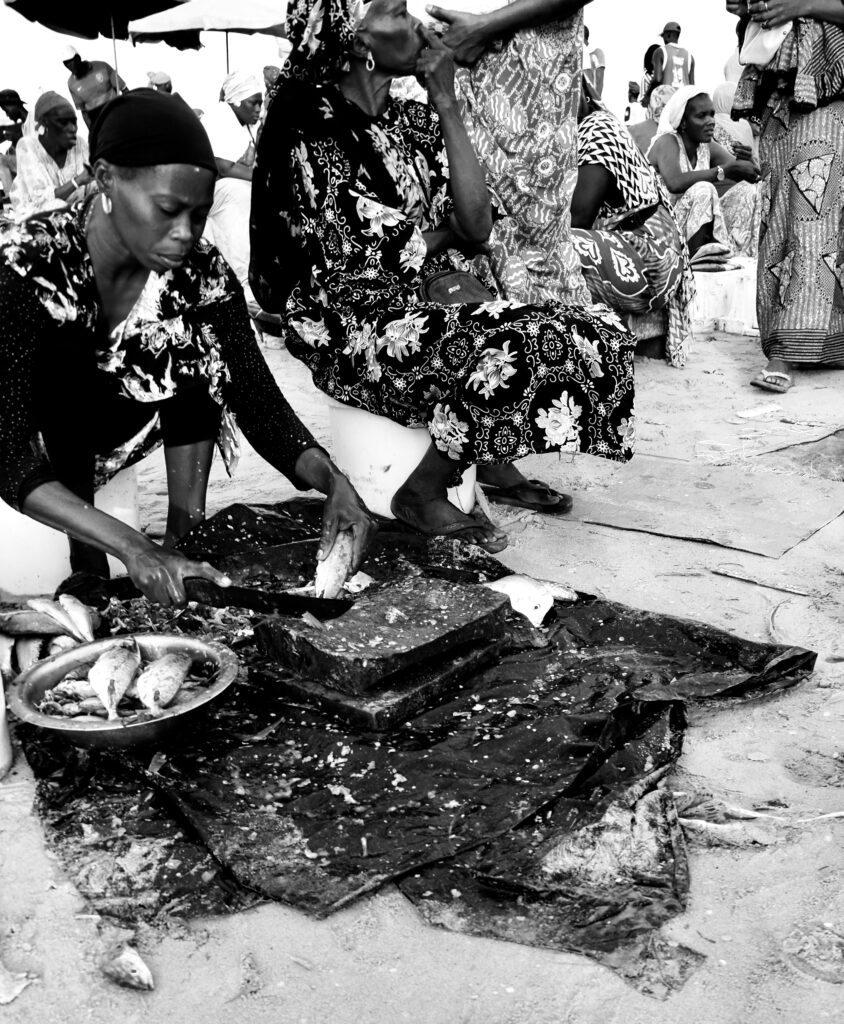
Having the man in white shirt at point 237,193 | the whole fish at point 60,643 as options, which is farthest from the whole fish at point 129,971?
the man in white shirt at point 237,193

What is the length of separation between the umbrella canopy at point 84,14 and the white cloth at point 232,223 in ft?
9.39

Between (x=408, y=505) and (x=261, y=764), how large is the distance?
1.38 metres

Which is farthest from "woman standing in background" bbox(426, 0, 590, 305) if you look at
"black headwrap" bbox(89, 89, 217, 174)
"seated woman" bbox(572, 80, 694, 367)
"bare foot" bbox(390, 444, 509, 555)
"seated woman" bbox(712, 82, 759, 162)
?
"seated woman" bbox(712, 82, 759, 162)

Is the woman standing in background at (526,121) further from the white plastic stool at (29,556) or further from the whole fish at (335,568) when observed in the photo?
the white plastic stool at (29,556)

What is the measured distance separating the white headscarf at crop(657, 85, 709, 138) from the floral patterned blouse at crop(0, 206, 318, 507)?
576 centimetres

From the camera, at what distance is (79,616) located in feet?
8.07

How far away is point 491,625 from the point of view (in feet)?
8.36

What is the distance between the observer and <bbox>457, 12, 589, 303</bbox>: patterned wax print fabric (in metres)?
3.95

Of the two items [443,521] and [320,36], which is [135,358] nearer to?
[443,521]

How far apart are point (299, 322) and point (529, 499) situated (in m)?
1.03

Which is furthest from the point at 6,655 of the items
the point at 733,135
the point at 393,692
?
the point at 733,135

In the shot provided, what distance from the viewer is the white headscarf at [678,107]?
7684mm

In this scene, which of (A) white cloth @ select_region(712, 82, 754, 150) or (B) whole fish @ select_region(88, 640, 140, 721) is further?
(A) white cloth @ select_region(712, 82, 754, 150)

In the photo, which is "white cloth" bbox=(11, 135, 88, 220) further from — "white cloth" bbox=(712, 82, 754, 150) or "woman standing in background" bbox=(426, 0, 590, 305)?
"white cloth" bbox=(712, 82, 754, 150)
